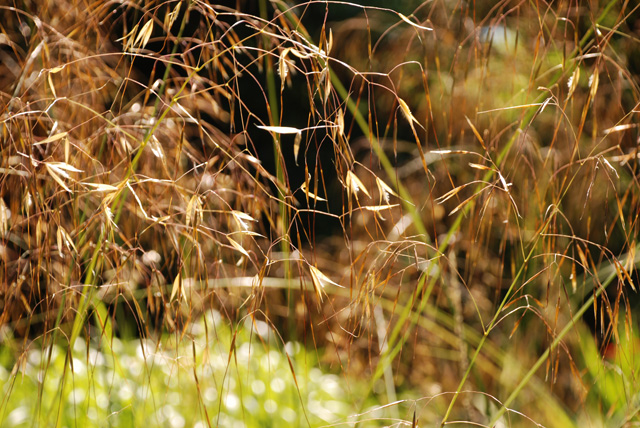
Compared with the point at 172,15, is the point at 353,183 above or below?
below

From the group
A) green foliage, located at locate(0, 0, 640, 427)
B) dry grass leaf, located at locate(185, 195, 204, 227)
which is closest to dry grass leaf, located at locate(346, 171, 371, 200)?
green foliage, located at locate(0, 0, 640, 427)

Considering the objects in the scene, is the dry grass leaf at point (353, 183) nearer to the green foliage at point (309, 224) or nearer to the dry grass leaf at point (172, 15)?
the green foliage at point (309, 224)

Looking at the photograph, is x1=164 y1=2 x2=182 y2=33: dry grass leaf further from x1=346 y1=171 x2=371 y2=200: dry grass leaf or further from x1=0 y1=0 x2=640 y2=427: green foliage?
x1=346 y1=171 x2=371 y2=200: dry grass leaf

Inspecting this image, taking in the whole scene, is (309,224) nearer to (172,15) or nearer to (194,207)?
(194,207)

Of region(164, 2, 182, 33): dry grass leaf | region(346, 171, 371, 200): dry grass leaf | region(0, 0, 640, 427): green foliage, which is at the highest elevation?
region(164, 2, 182, 33): dry grass leaf

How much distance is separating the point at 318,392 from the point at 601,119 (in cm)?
136

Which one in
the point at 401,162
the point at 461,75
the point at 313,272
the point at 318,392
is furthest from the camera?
the point at 401,162

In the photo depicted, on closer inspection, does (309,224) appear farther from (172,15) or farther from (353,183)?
(172,15)

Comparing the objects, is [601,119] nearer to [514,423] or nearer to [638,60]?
[638,60]

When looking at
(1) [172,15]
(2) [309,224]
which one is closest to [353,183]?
(2) [309,224]

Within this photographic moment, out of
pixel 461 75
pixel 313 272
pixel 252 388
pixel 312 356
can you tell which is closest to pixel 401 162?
pixel 461 75

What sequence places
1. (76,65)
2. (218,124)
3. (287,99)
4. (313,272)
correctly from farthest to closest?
1. (287,99)
2. (218,124)
3. (76,65)
4. (313,272)

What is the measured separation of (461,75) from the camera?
2.61 metres

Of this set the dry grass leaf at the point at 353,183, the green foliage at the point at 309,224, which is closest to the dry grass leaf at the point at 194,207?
the green foliage at the point at 309,224
